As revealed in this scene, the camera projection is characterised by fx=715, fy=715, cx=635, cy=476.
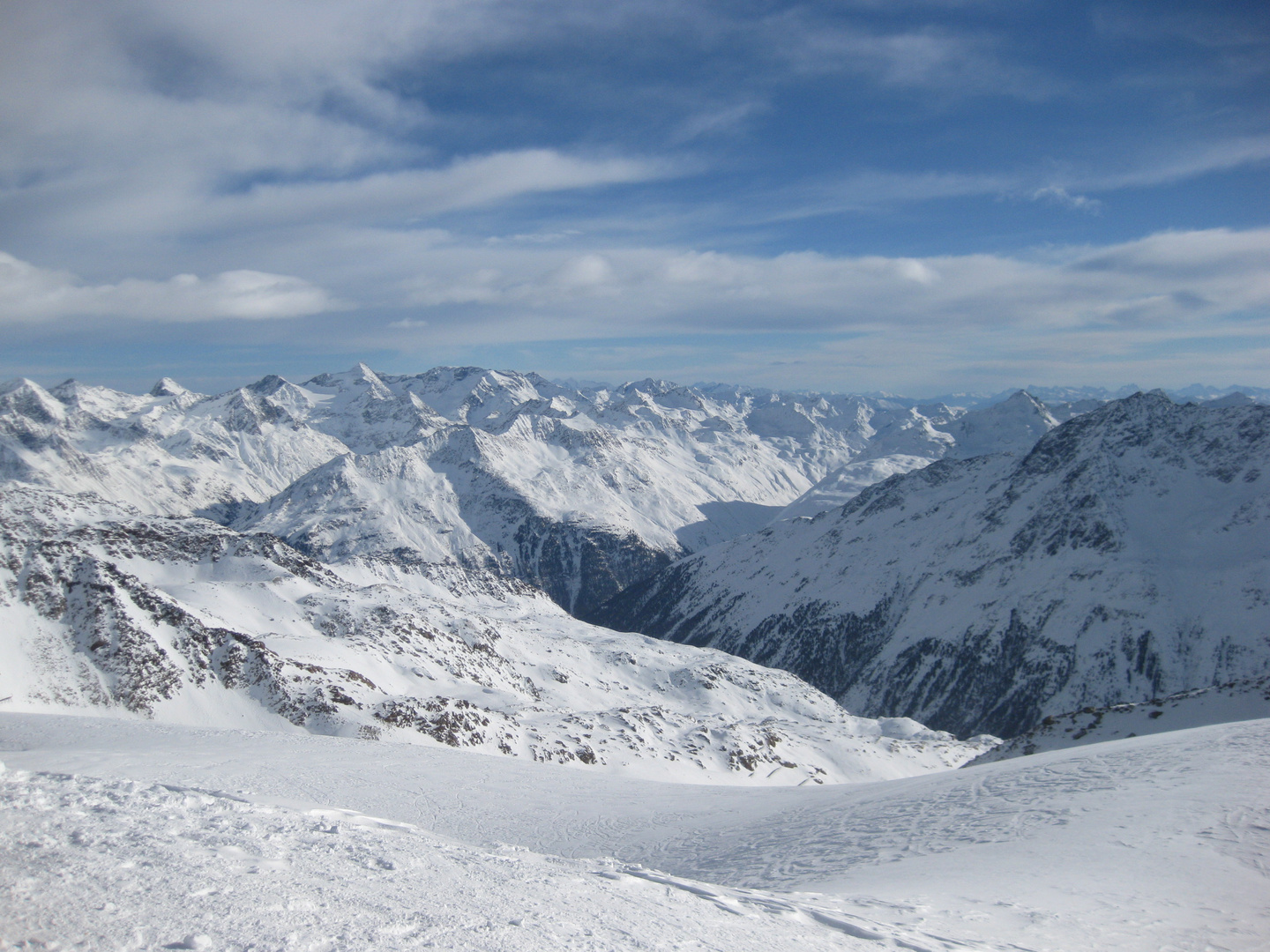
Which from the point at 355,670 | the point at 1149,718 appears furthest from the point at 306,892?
the point at 355,670

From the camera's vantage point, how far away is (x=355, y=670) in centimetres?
8469

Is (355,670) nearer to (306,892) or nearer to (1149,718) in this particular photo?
(1149,718)

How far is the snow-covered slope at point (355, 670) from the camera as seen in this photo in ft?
235

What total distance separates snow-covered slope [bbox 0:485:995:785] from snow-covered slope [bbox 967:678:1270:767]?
35.2 m

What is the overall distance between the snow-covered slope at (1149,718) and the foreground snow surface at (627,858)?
65.8 ft

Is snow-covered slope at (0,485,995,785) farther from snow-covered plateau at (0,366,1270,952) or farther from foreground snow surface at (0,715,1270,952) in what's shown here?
foreground snow surface at (0,715,1270,952)

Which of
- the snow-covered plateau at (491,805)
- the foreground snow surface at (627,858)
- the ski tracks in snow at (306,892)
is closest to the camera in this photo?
the ski tracks in snow at (306,892)

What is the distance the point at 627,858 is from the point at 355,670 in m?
69.2

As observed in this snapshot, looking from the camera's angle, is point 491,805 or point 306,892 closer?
point 306,892

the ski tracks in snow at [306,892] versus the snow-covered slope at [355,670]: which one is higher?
the ski tracks in snow at [306,892]

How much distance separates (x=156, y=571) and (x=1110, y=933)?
122m

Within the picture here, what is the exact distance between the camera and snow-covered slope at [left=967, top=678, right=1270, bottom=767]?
52.0m

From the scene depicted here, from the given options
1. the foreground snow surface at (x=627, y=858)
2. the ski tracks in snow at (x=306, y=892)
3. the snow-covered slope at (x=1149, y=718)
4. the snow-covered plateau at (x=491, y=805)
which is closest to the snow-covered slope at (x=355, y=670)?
the snow-covered plateau at (x=491, y=805)

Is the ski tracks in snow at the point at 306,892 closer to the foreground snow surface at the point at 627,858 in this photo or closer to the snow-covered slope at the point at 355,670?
the foreground snow surface at the point at 627,858
